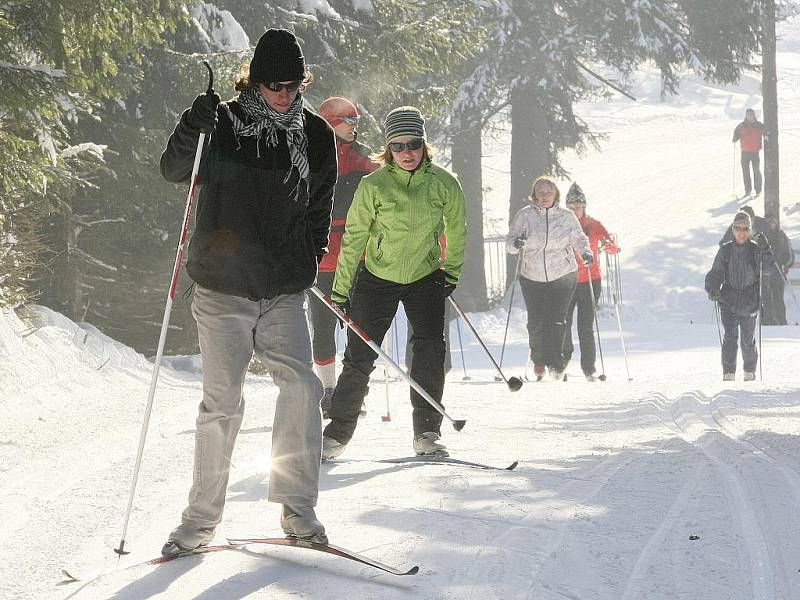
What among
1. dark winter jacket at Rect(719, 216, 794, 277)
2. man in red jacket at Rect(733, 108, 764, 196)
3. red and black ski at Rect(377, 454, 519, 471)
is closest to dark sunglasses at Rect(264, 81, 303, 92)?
red and black ski at Rect(377, 454, 519, 471)

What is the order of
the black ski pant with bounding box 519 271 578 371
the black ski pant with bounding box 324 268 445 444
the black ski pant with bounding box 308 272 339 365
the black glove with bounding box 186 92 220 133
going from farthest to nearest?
the black ski pant with bounding box 519 271 578 371 < the black ski pant with bounding box 308 272 339 365 < the black ski pant with bounding box 324 268 445 444 < the black glove with bounding box 186 92 220 133

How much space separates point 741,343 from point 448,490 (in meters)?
8.25

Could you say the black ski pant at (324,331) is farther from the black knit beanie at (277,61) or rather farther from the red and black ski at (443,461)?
the black knit beanie at (277,61)

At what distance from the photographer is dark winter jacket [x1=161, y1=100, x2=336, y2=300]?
15.2 feet

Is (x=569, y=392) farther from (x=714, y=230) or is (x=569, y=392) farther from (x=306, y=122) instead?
(x=714, y=230)

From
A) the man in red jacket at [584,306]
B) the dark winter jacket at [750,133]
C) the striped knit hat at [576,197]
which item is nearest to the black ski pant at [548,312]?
the man in red jacket at [584,306]

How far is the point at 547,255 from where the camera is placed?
12.2 m

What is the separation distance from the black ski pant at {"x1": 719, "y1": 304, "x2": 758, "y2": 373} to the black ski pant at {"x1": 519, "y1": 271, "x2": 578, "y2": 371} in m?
2.02

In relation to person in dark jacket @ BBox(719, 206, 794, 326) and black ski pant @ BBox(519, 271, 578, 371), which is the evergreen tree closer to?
black ski pant @ BBox(519, 271, 578, 371)

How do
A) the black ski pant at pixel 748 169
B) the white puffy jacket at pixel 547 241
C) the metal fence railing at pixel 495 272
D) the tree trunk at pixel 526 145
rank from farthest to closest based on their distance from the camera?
the black ski pant at pixel 748 169 < the metal fence railing at pixel 495 272 < the tree trunk at pixel 526 145 < the white puffy jacket at pixel 547 241

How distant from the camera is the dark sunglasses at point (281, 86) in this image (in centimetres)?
461

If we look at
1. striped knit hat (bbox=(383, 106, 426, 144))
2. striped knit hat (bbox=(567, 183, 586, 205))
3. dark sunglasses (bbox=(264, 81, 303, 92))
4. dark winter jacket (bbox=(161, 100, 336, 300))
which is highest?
striped knit hat (bbox=(567, 183, 586, 205))

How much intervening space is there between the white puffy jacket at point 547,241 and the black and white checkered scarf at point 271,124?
24.9 feet

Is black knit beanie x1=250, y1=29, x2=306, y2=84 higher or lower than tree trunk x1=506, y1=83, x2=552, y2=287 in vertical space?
lower
